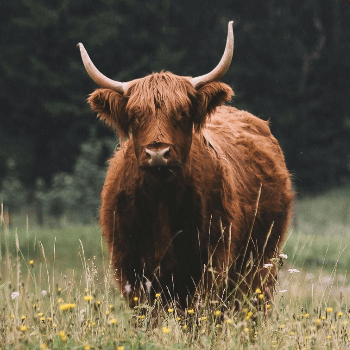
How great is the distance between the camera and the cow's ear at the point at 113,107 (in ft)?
17.4

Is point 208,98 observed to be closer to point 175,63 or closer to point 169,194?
point 169,194

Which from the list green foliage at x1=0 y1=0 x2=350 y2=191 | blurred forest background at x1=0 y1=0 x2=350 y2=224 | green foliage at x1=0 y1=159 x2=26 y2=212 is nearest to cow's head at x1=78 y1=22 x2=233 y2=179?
blurred forest background at x1=0 y1=0 x2=350 y2=224

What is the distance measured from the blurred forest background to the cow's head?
772 inches

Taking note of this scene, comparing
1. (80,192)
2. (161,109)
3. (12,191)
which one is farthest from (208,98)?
(12,191)

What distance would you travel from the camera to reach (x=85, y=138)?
2822cm

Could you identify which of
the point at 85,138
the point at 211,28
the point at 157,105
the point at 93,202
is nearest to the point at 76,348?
the point at 157,105

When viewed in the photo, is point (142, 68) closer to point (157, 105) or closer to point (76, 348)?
point (157, 105)

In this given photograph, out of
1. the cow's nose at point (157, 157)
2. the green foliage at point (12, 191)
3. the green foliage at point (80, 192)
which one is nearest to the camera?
the cow's nose at point (157, 157)

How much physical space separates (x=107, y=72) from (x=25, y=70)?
3166 mm

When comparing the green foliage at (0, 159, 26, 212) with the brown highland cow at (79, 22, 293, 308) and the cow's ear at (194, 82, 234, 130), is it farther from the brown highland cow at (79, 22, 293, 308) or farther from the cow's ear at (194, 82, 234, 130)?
the cow's ear at (194, 82, 234, 130)

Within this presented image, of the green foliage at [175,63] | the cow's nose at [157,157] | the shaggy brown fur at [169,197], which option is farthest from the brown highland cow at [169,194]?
the green foliage at [175,63]

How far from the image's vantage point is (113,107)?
17.4 ft

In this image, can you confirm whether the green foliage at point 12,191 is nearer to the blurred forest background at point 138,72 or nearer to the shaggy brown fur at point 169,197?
the blurred forest background at point 138,72

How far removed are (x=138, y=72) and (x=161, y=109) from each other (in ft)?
77.4
